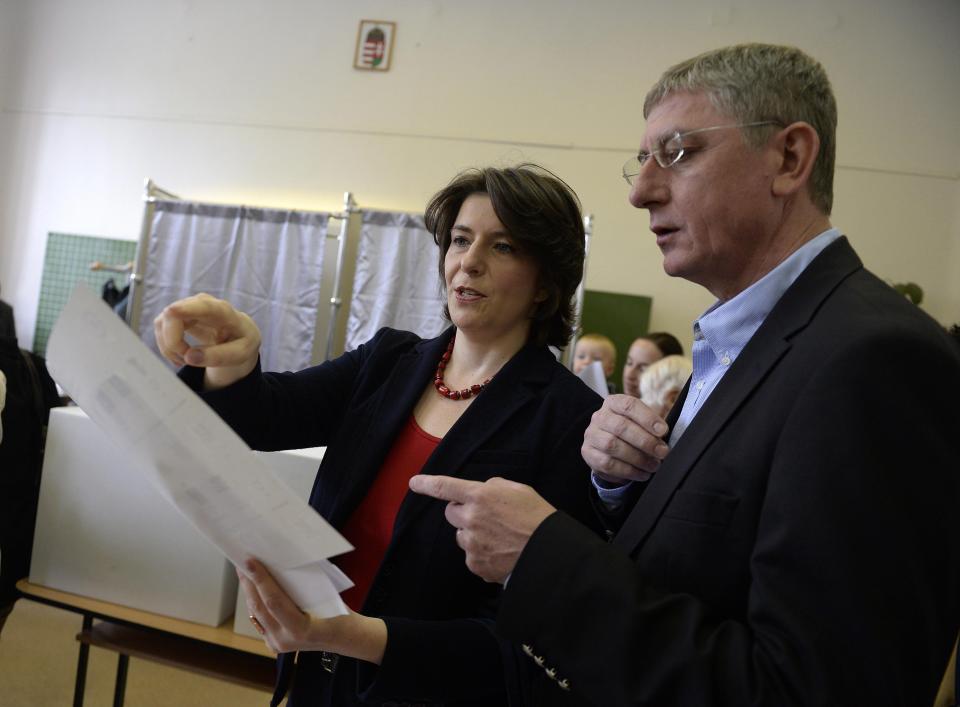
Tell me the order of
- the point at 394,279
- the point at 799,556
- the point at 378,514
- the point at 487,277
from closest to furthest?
the point at 799,556 < the point at 378,514 < the point at 487,277 < the point at 394,279

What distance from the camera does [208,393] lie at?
1.12 meters

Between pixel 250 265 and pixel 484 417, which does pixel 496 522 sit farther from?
pixel 250 265

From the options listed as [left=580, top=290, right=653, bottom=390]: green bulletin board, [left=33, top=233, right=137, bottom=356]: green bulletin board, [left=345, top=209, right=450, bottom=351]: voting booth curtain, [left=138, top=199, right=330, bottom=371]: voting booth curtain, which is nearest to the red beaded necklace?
[left=345, top=209, right=450, bottom=351]: voting booth curtain

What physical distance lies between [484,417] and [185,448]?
613 millimetres

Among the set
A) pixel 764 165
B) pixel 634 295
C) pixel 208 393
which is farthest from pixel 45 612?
pixel 634 295

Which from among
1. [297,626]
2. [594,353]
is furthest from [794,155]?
[594,353]

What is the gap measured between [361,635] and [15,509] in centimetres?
190

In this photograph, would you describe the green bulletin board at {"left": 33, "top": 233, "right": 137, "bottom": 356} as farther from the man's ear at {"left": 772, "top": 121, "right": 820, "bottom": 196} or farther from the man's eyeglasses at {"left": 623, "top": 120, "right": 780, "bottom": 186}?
the man's ear at {"left": 772, "top": 121, "right": 820, "bottom": 196}

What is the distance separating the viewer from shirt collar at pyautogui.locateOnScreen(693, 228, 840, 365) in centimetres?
84

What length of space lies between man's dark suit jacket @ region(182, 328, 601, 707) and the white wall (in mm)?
4539

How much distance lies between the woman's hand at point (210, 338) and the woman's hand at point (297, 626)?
1.09ft

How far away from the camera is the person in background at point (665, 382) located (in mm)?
2742

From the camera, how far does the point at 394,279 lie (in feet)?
16.3

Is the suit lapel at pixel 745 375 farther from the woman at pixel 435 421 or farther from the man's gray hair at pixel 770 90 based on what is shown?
the woman at pixel 435 421
